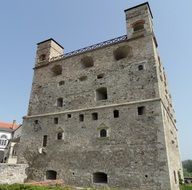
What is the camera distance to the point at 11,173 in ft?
56.1

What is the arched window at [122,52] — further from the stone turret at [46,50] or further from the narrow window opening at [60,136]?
the narrow window opening at [60,136]

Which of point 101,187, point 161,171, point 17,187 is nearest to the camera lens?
point 17,187

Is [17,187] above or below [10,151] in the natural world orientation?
below

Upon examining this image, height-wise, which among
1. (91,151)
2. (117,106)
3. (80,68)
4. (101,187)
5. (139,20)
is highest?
(139,20)

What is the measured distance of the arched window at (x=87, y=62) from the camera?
72.4 feet

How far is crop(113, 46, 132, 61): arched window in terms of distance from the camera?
20233 millimetres

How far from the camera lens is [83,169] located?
56.0 ft

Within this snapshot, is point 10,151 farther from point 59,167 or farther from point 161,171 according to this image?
point 161,171

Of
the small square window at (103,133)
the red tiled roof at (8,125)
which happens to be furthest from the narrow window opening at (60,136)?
the red tiled roof at (8,125)

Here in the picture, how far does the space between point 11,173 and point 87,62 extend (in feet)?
44.9

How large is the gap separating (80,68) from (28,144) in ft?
33.1

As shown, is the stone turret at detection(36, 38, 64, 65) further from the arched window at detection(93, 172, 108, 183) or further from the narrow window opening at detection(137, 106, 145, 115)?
the arched window at detection(93, 172, 108, 183)

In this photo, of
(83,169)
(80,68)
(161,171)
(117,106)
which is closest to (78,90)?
(80,68)

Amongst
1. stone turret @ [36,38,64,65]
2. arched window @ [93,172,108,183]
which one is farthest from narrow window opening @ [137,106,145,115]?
stone turret @ [36,38,64,65]
